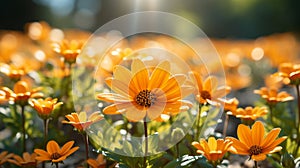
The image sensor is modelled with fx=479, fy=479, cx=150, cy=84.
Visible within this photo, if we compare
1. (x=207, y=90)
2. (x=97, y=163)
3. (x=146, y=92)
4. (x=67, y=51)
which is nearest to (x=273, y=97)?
(x=207, y=90)

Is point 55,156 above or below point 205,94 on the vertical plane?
below

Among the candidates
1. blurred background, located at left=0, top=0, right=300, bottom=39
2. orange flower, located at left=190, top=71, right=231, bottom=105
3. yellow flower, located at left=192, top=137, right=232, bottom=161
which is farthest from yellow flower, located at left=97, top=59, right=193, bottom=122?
blurred background, located at left=0, top=0, right=300, bottom=39

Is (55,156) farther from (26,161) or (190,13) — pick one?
(190,13)

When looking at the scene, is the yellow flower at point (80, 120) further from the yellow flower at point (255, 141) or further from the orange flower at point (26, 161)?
the yellow flower at point (255, 141)

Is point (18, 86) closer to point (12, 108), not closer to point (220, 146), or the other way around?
point (12, 108)

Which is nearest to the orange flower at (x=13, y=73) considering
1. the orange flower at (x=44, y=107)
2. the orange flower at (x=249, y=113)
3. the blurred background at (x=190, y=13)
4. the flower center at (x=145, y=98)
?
the orange flower at (x=44, y=107)

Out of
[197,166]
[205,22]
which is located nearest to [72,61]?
[197,166]

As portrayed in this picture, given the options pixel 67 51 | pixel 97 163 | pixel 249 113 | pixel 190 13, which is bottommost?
pixel 97 163
